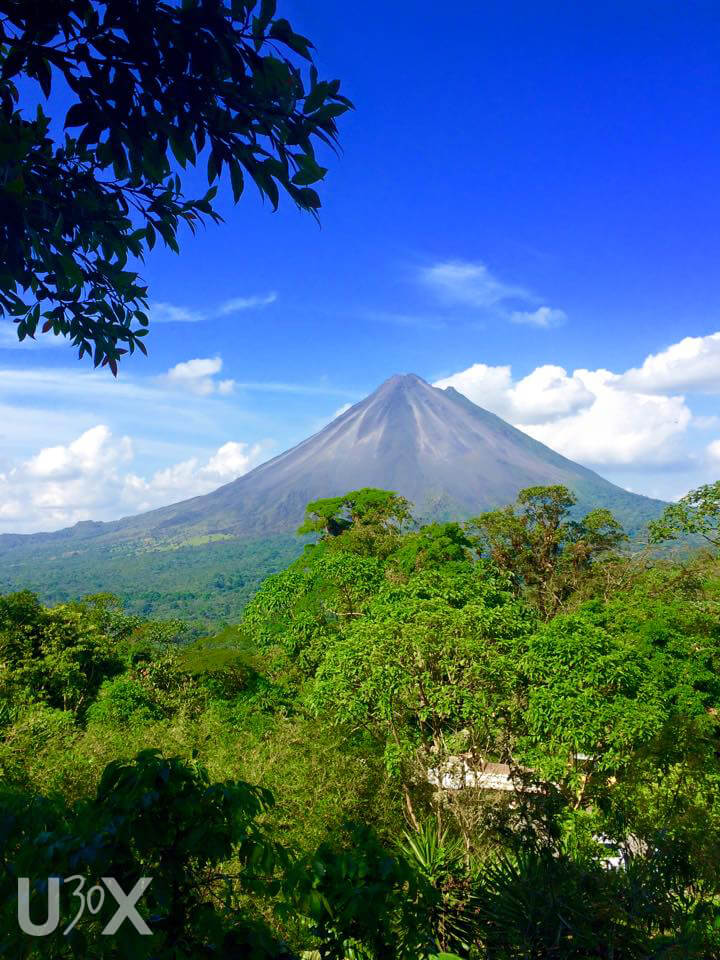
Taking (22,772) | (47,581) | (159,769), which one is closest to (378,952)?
(159,769)

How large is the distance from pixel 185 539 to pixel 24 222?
203 meters

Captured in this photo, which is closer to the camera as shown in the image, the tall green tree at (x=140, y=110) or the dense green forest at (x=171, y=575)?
the tall green tree at (x=140, y=110)

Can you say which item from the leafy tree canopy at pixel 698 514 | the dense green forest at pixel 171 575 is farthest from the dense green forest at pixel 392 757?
the dense green forest at pixel 171 575

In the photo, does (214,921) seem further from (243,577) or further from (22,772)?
(243,577)

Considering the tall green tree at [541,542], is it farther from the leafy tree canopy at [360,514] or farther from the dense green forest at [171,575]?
the dense green forest at [171,575]

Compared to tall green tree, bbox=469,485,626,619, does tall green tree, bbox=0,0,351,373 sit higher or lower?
higher

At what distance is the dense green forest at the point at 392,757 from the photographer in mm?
2053

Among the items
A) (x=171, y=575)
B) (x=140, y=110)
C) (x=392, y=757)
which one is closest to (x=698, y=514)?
Answer: (x=392, y=757)

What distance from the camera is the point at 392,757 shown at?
369 inches

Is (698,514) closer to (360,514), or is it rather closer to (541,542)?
(541,542)

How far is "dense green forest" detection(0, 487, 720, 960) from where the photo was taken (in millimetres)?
2053

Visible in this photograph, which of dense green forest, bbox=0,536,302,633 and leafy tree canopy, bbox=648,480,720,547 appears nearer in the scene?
leafy tree canopy, bbox=648,480,720,547

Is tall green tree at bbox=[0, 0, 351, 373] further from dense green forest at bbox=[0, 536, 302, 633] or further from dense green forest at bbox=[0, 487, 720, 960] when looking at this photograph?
dense green forest at bbox=[0, 536, 302, 633]

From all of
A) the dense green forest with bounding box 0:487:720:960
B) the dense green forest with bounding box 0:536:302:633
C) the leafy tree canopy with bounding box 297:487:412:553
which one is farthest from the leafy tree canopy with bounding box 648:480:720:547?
the dense green forest with bounding box 0:536:302:633
